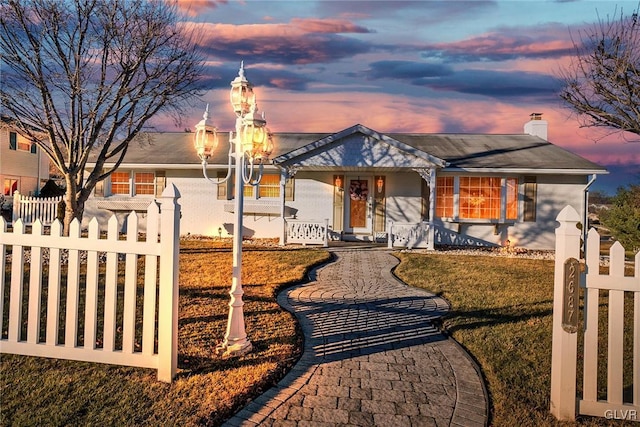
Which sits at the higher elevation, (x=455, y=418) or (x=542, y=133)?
(x=542, y=133)

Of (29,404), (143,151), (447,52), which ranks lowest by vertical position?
(29,404)

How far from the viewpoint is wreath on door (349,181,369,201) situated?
1575 centimetres

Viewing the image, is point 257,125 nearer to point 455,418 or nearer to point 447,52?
point 455,418

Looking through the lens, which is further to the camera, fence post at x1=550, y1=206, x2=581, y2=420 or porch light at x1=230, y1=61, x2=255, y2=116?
porch light at x1=230, y1=61, x2=255, y2=116

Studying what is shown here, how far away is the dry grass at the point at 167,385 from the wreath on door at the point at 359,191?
10.3 meters

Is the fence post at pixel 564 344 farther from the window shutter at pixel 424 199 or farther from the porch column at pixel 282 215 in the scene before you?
the window shutter at pixel 424 199

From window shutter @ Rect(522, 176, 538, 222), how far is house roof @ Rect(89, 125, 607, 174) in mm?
597

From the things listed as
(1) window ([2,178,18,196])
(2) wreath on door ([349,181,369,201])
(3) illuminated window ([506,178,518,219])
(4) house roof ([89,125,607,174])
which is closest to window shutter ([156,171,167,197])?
(4) house roof ([89,125,607,174])

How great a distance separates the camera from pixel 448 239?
49.3 feet

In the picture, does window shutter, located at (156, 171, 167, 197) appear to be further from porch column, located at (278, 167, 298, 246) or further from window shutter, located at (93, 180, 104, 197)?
porch column, located at (278, 167, 298, 246)

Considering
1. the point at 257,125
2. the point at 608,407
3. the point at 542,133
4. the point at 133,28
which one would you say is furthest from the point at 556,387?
the point at 542,133

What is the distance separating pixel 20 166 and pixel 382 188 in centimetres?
2410

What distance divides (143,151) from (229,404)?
16.6 metres

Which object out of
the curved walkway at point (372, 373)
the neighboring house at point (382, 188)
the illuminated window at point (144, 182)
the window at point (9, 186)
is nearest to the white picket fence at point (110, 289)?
the curved walkway at point (372, 373)
